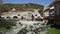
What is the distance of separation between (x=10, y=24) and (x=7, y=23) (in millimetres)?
530

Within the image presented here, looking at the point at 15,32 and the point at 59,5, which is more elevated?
the point at 59,5

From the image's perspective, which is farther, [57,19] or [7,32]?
[57,19]

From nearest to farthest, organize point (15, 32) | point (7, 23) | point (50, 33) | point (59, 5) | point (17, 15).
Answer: point (50, 33) < point (15, 32) < point (7, 23) < point (59, 5) < point (17, 15)

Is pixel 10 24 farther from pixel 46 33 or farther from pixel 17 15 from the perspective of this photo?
pixel 17 15

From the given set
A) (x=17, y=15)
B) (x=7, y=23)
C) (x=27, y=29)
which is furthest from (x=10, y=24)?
(x=17, y=15)

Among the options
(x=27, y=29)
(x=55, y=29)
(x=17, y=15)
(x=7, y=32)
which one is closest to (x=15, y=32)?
(x=7, y=32)

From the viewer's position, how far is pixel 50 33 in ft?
92.8

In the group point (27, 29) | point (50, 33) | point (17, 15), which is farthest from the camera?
point (17, 15)

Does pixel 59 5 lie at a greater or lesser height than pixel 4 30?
greater

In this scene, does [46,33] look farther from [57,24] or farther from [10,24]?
[10,24]

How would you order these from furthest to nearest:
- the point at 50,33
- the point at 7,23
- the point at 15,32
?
the point at 7,23 < the point at 15,32 < the point at 50,33

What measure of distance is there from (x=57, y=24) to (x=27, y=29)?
4789mm

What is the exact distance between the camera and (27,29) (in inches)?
1302

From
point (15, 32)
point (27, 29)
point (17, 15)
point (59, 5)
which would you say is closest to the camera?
point (15, 32)
